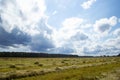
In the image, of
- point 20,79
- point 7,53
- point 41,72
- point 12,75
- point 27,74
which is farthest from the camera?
point 7,53

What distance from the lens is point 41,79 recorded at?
32.2 m

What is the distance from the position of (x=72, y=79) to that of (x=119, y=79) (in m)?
7.04

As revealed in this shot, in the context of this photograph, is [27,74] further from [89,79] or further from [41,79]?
[89,79]

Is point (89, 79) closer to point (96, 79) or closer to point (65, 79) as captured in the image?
point (96, 79)

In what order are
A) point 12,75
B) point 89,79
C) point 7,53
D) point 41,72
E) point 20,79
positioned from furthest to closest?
point 7,53 → point 41,72 → point 12,75 → point 20,79 → point 89,79

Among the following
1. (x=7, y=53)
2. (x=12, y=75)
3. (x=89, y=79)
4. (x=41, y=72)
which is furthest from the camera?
(x=7, y=53)

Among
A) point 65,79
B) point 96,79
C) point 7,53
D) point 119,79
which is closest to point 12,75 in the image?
Answer: point 65,79

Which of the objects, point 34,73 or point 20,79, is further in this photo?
point 34,73

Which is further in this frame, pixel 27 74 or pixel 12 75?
pixel 27 74

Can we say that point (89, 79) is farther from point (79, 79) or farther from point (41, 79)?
point (41, 79)

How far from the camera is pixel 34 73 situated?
132ft

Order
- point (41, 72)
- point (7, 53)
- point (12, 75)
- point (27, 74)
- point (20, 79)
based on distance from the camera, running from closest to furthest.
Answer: point (20, 79), point (12, 75), point (27, 74), point (41, 72), point (7, 53)

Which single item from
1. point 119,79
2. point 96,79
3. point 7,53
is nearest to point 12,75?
point 96,79

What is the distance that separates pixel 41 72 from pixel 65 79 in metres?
11.8
